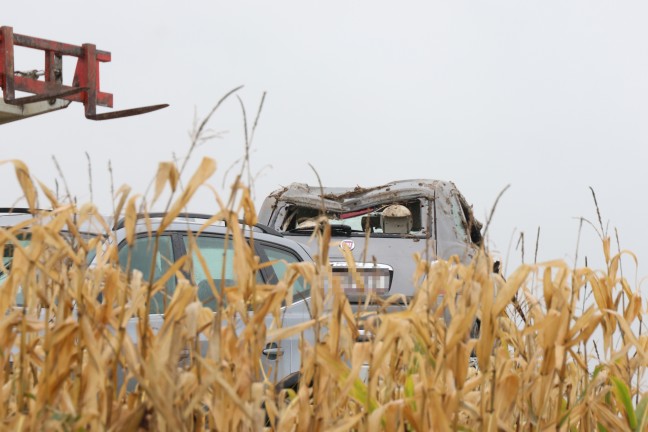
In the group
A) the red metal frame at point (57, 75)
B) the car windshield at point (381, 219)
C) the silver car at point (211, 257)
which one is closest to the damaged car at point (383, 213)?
the car windshield at point (381, 219)

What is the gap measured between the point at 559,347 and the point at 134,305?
927 millimetres

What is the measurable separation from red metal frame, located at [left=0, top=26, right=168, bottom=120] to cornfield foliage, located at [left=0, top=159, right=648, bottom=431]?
808 cm

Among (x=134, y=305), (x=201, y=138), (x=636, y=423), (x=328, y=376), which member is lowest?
(x=636, y=423)

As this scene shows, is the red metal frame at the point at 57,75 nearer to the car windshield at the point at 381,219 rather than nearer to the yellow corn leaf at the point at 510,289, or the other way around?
the car windshield at the point at 381,219

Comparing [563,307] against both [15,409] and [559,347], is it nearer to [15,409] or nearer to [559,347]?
[559,347]

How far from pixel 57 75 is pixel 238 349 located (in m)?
9.68

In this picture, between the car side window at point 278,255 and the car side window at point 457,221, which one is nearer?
the car side window at point 278,255

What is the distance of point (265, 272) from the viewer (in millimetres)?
7520

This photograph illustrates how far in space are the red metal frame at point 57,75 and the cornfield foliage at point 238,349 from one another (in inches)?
318

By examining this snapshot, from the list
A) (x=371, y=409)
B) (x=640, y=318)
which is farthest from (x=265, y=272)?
(x=371, y=409)

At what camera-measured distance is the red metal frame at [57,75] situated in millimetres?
10883

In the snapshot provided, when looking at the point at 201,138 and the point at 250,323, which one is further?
the point at 250,323

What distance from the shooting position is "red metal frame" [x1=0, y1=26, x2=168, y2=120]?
10.9 meters

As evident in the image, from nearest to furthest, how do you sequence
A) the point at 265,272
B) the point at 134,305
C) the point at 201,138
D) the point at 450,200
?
the point at 201,138 → the point at 134,305 → the point at 265,272 → the point at 450,200
